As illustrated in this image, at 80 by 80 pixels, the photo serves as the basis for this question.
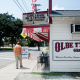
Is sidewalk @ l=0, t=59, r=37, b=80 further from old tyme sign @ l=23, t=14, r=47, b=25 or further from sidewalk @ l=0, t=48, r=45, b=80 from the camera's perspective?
old tyme sign @ l=23, t=14, r=47, b=25

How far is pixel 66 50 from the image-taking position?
609 centimetres

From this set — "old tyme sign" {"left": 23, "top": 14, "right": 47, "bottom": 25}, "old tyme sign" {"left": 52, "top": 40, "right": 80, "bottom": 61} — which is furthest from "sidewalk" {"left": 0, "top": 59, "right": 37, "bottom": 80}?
"old tyme sign" {"left": 23, "top": 14, "right": 47, "bottom": 25}

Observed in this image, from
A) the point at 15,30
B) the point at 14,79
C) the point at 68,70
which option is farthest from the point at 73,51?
the point at 15,30

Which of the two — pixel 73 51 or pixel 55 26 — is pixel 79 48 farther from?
pixel 55 26

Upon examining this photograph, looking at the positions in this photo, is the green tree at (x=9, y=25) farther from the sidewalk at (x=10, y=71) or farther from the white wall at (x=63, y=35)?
the white wall at (x=63, y=35)

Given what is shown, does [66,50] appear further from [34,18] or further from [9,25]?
[9,25]

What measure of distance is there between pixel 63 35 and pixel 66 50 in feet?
2.72

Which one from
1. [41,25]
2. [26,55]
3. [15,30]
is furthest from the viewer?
[15,30]

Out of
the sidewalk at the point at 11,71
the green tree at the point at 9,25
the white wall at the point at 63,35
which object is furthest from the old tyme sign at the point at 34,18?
the green tree at the point at 9,25

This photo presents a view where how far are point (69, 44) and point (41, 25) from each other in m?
1.83

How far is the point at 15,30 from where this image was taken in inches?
1387

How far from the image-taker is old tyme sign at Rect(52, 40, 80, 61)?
6043 millimetres

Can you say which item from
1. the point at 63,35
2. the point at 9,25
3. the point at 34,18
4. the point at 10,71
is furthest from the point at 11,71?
the point at 9,25

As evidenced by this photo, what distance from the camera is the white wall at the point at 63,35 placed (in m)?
6.04
